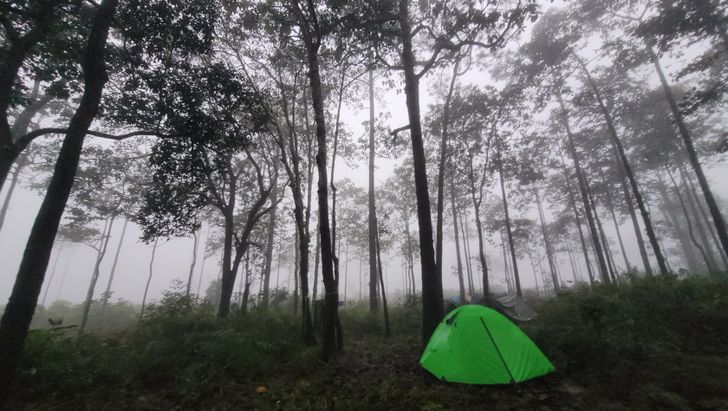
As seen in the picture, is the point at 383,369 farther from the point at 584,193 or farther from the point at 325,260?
the point at 584,193

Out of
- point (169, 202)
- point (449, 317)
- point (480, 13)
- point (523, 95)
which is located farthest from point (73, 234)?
point (523, 95)

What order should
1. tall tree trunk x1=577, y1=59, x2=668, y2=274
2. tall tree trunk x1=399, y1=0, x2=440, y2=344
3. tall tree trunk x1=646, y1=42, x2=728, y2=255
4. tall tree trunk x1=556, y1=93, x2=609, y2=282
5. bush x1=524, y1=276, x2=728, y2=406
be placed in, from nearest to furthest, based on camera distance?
1. bush x1=524, y1=276, x2=728, y2=406
2. tall tree trunk x1=399, y1=0, x2=440, y2=344
3. tall tree trunk x1=646, y1=42, x2=728, y2=255
4. tall tree trunk x1=577, y1=59, x2=668, y2=274
5. tall tree trunk x1=556, y1=93, x2=609, y2=282

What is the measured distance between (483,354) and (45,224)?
9.22m

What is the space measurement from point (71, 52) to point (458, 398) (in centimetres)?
1201

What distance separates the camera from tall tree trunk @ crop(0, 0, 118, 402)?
5125mm

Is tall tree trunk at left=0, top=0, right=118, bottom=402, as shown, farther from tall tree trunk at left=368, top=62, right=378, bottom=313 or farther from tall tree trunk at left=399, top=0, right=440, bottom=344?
tall tree trunk at left=368, top=62, right=378, bottom=313

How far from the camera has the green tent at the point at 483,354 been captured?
5.29 metres

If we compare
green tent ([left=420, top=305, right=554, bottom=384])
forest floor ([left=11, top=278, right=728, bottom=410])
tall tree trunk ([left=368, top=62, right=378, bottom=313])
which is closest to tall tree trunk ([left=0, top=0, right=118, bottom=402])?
forest floor ([left=11, top=278, right=728, bottom=410])

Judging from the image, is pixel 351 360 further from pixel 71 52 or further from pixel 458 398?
pixel 71 52

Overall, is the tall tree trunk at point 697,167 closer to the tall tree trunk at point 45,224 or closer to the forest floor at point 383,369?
the forest floor at point 383,369

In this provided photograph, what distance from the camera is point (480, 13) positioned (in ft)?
30.1

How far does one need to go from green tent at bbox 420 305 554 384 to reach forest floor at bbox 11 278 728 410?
22cm

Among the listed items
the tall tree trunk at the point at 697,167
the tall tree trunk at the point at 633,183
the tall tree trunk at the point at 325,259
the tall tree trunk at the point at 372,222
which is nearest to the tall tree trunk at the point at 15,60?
the tall tree trunk at the point at 325,259

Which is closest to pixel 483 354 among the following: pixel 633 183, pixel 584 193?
pixel 633 183
